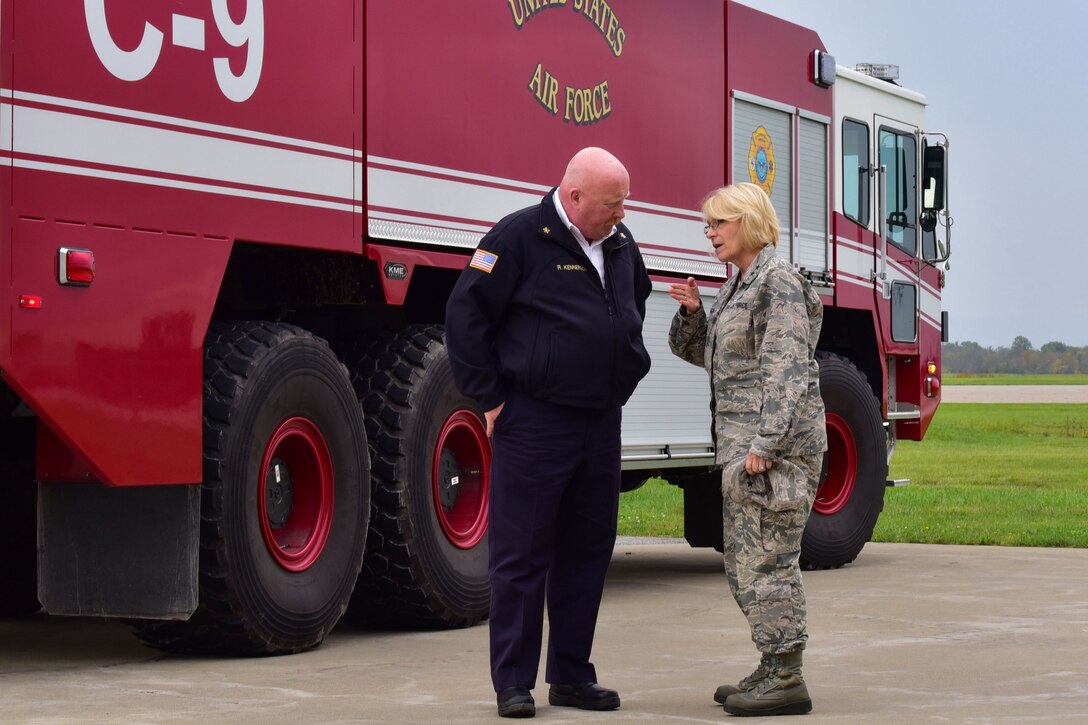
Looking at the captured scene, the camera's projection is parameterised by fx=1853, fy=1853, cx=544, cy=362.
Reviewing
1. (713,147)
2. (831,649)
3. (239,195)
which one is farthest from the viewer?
(713,147)

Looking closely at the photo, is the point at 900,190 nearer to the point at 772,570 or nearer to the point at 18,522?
the point at 18,522

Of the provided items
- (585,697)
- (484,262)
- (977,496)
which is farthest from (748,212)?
(977,496)

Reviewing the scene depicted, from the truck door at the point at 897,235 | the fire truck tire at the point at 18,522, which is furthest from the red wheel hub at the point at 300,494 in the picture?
the truck door at the point at 897,235

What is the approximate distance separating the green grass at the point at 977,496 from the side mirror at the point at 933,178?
9.14ft

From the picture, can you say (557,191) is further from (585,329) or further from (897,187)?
(897,187)

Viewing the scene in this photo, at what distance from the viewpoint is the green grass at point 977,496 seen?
50.7 feet

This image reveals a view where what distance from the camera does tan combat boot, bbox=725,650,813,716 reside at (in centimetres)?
619

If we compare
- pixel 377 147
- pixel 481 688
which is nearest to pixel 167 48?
pixel 377 147

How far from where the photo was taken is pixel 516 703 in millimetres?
6105

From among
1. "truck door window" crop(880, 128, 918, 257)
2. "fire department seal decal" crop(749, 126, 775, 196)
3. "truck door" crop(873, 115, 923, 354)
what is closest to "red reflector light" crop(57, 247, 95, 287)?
"fire department seal decal" crop(749, 126, 775, 196)

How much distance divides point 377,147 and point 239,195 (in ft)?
3.24

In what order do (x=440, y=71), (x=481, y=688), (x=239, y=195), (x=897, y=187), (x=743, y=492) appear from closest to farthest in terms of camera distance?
1. (x=743, y=492)
2. (x=481, y=688)
3. (x=239, y=195)
4. (x=440, y=71)
5. (x=897, y=187)

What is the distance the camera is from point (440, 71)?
340 inches

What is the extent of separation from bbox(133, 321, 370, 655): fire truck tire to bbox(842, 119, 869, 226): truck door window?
18.3 feet
